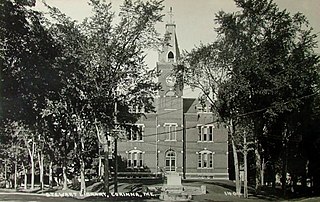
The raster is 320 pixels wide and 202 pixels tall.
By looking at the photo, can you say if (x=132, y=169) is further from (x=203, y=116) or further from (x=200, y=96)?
(x=200, y=96)

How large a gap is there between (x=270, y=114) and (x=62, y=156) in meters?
4.59

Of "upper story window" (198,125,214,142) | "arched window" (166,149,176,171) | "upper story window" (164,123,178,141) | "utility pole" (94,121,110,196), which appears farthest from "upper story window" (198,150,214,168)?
"utility pole" (94,121,110,196)

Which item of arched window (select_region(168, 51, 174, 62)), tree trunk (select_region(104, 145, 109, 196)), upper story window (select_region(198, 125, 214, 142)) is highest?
arched window (select_region(168, 51, 174, 62))

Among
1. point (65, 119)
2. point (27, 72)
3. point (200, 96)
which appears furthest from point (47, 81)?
point (200, 96)

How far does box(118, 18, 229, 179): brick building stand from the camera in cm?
1416

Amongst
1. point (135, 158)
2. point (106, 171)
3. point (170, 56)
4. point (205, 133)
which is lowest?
point (106, 171)

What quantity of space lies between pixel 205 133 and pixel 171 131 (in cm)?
99

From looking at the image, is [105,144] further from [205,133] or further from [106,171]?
[205,133]

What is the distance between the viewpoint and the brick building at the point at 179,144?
1416 cm

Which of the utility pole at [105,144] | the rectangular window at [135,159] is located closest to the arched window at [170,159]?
the rectangular window at [135,159]

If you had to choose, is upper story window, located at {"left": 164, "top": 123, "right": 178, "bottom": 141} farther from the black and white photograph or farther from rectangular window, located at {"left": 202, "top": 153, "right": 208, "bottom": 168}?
the black and white photograph

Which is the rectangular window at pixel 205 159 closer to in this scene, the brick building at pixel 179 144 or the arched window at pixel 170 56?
the brick building at pixel 179 144

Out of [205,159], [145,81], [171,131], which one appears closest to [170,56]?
[145,81]

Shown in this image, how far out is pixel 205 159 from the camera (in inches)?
571
